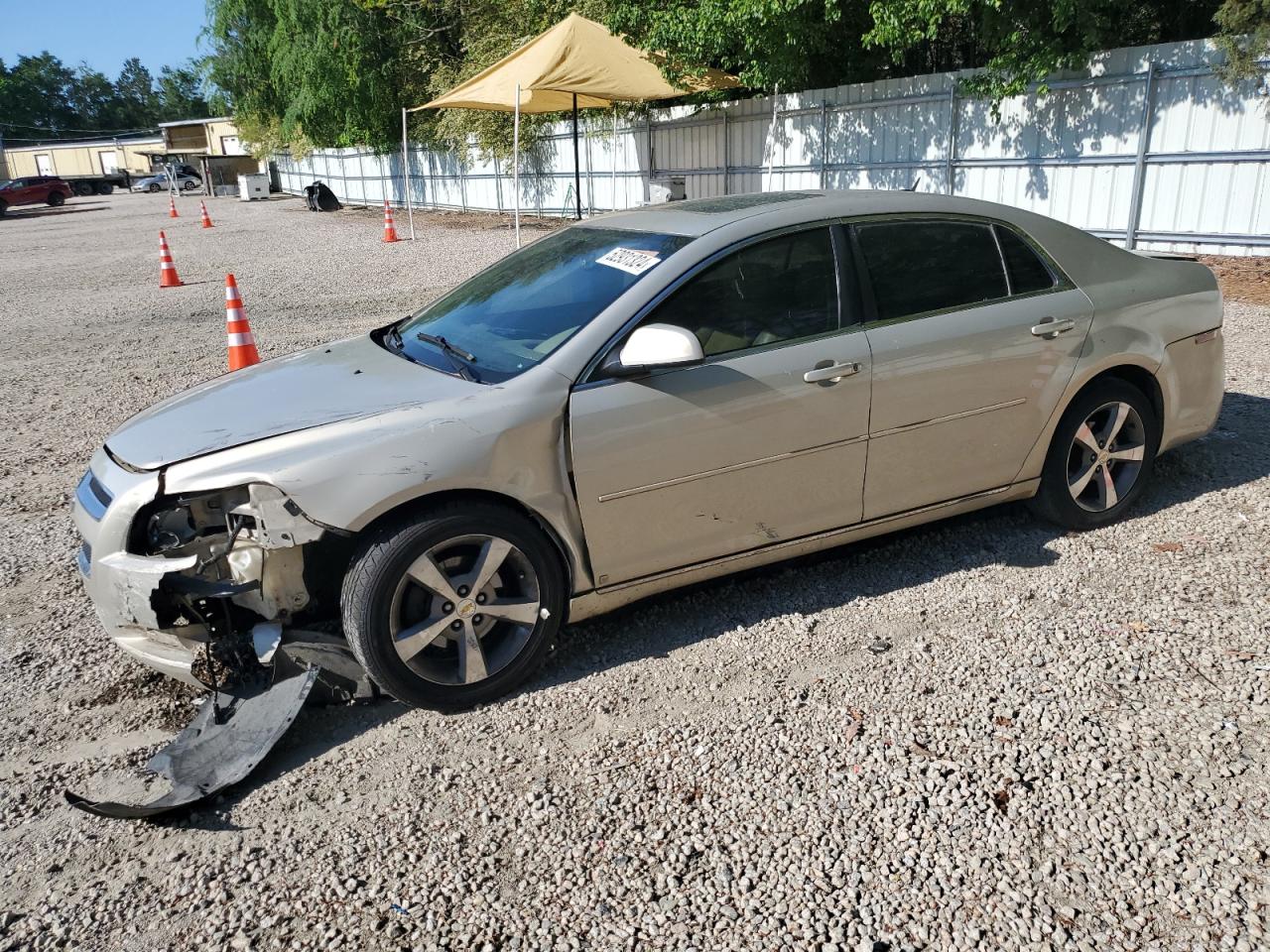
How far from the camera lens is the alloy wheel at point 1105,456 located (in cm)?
437

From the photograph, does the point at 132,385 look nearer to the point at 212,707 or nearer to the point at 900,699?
the point at 212,707

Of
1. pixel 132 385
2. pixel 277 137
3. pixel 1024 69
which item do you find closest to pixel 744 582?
pixel 132 385

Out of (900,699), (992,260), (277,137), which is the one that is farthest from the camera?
(277,137)

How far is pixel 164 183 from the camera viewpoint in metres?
64.8

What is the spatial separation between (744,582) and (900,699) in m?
1.04

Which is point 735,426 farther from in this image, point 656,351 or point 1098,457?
point 1098,457

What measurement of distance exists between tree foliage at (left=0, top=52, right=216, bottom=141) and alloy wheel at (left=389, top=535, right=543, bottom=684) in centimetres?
12699

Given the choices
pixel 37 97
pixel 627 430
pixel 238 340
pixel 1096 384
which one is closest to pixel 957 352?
pixel 1096 384

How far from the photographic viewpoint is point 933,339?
3842mm

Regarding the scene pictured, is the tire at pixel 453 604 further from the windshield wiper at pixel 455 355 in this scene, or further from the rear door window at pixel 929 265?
the rear door window at pixel 929 265

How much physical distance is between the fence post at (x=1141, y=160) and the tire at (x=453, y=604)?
37.7 feet

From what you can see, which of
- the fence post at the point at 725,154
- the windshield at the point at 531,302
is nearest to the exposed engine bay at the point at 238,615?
the windshield at the point at 531,302

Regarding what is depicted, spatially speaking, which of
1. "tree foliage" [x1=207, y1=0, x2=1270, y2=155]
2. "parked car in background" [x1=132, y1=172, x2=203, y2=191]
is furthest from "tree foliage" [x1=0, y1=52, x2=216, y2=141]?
"tree foliage" [x1=207, y1=0, x2=1270, y2=155]

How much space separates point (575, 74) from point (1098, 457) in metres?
14.4
